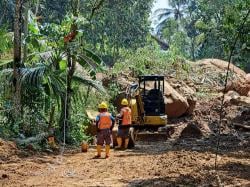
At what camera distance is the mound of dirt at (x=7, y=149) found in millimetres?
11185

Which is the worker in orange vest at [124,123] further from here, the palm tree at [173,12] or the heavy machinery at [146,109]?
the palm tree at [173,12]

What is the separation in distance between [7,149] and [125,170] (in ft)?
11.8

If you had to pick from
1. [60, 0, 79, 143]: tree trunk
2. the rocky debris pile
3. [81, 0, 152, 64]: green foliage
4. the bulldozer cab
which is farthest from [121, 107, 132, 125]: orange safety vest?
[81, 0, 152, 64]: green foliage

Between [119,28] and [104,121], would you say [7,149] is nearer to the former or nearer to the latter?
[104,121]

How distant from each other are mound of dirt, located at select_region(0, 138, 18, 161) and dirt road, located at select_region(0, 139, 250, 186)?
28 cm

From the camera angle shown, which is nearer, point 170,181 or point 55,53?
point 170,181

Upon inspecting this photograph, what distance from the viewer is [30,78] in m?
13.2

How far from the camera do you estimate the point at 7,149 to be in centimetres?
1173

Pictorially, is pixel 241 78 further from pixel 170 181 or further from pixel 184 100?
pixel 170 181

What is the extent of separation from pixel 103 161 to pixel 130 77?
1360 cm

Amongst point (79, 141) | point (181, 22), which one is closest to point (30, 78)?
point (79, 141)

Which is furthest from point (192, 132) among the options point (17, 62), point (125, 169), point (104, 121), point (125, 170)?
point (125, 170)

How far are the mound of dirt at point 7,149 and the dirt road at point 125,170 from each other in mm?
282

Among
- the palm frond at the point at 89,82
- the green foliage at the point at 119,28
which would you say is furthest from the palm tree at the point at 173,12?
the palm frond at the point at 89,82
